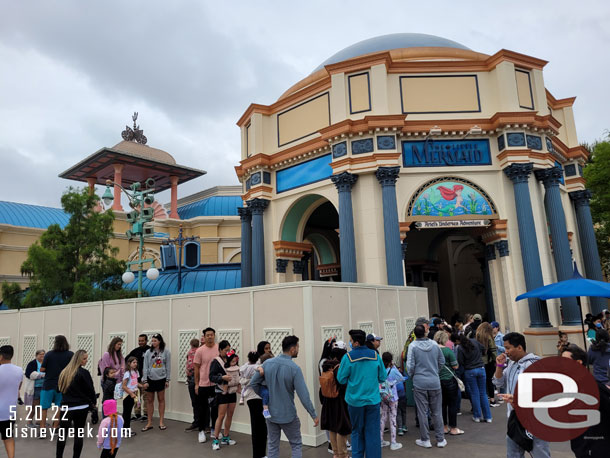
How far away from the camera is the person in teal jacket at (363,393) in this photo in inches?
214

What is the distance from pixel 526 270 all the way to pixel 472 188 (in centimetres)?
349

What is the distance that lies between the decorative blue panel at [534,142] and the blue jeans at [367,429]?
13.9 meters

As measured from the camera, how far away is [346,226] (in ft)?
51.2

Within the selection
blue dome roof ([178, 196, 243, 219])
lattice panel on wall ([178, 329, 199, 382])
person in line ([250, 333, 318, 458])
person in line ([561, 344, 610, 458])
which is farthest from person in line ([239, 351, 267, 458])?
blue dome roof ([178, 196, 243, 219])

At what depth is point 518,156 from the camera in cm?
1545

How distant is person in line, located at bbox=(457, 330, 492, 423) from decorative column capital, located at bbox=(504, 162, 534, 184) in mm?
9376

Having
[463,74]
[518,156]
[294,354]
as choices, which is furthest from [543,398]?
[463,74]

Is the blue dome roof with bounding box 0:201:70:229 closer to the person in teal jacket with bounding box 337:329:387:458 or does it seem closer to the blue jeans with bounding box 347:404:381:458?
the person in teal jacket with bounding box 337:329:387:458

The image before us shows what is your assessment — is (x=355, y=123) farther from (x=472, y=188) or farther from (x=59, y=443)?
(x=59, y=443)

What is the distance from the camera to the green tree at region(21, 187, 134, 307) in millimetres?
16766

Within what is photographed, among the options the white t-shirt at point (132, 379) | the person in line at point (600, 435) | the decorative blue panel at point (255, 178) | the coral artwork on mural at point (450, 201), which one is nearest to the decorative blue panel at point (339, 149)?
the coral artwork on mural at point (450, 201)

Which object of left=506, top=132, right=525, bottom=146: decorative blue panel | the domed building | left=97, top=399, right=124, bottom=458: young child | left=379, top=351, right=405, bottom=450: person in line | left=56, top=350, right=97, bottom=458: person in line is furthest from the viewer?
left=506, top=132, right=525, bottom=146: decorative blue panel

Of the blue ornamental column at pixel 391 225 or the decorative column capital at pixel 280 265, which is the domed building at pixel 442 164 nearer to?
the blue ornamental column at pixel 391 225

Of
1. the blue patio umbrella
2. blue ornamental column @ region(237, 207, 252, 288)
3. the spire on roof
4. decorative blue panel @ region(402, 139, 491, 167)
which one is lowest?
the blue patio umbrella
